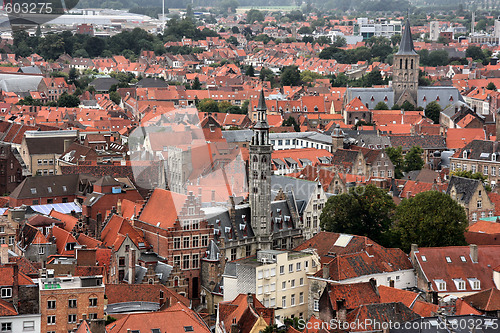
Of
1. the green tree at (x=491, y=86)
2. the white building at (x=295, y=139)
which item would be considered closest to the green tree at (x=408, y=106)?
the green tree at (x=491, y=86)

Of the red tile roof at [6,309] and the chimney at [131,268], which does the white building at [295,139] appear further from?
the red tile roof at [6,309]

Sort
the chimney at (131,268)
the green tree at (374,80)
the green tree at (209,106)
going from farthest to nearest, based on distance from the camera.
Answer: the green tree at (374,80)
the green tree at (209,106)
the chimney at (131,268)

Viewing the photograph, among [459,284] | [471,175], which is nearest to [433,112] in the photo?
[471,175]

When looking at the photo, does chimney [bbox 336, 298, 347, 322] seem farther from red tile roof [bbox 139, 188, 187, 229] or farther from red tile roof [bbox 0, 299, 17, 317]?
red tile roof [bbox 0, 299, 17, 317]

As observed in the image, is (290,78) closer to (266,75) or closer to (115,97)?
(266,75)

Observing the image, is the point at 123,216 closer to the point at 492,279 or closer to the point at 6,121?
the point at 492,279

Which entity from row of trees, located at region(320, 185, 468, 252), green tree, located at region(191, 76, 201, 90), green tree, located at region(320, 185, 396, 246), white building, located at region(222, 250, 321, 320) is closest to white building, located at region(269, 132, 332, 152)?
row of trees, located at region(320, 185, 468, 252)
